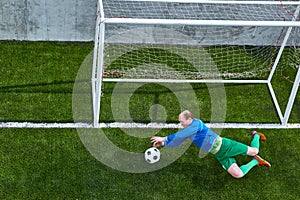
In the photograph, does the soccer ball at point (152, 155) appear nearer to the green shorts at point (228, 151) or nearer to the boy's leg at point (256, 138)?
the green shorts at point (228, 151)

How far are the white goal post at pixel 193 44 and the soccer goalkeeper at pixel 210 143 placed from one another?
1.51m

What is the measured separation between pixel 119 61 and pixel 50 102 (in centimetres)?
135

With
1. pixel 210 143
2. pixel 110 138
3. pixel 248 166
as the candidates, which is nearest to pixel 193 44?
pixel 110 138

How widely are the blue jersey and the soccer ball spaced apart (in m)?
0.23

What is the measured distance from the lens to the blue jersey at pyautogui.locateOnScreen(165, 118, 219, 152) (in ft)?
19.7

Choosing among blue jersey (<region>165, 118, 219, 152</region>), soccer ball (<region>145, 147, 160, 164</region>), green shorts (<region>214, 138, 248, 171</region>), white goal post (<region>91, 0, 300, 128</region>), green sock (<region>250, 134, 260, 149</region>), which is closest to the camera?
blue jersey (<region>165, 118, 219, 152</region>)

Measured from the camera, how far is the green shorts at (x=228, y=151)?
20.1 ft

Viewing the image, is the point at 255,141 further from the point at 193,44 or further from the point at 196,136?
the point at 193,44

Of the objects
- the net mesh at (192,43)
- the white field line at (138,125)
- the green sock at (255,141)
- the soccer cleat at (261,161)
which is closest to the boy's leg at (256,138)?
the green sock at (255,141)

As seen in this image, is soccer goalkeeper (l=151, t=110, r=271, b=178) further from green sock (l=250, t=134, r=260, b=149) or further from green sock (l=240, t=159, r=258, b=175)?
green sock (l=250, t=134, r=260, b=149)

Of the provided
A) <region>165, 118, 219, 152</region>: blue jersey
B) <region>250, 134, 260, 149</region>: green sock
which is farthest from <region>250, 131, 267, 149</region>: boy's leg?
<region>165, 118, 219, 152</region>: blue jersey

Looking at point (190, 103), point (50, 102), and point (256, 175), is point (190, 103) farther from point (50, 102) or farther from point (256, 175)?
point (50, 102)

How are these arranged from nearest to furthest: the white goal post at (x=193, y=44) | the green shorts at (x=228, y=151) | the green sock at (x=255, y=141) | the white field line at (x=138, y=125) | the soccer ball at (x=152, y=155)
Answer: the green shorts at (x=228, y=151), the soccer ball at (x=152, y=155), the green sock at (x=255, y=141), the white field line at (x=138, y=125), the white goal post at (x=193, y=44)

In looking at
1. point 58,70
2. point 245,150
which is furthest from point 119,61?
point 245,150
